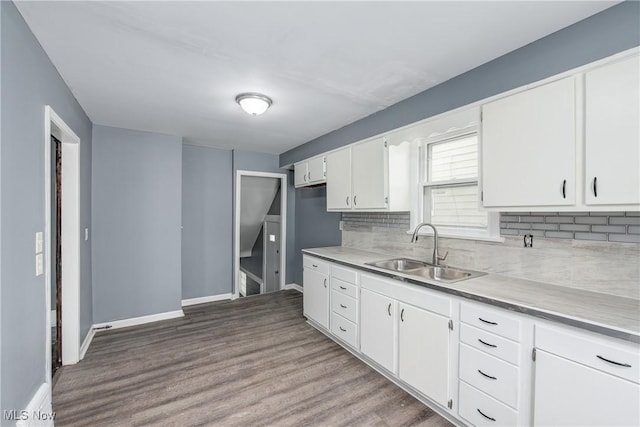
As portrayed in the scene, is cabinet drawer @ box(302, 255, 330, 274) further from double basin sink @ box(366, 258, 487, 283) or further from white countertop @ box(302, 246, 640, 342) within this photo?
white countertop @ box(302, 246, 640, 342)

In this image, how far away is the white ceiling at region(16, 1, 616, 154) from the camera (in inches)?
59.5

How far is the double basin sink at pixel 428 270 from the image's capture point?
229cm

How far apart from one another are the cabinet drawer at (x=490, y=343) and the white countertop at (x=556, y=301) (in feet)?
0.66

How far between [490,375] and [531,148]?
1379mm

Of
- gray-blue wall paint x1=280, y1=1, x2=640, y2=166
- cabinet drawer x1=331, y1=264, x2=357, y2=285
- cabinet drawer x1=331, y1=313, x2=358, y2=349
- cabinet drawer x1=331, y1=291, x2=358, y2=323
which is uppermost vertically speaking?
gray-blue wall paint x1=280, y1=1, x2=640, y2=166

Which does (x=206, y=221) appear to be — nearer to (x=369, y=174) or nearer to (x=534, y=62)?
(x=369, y=174)

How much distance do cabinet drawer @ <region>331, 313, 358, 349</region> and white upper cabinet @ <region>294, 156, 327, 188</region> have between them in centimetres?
175

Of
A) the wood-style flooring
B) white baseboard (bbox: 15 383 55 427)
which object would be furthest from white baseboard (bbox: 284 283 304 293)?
white baseboard (bbox: 15 383 55 427)

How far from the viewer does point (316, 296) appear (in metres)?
3.41

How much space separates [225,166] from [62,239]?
7.97ft

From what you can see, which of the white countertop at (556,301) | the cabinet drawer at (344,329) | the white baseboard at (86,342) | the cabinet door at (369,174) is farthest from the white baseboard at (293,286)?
the white countertop at (556,301)

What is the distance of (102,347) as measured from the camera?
3.00 metres

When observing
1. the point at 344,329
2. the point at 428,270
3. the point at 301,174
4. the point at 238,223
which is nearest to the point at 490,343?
the point at 428,270

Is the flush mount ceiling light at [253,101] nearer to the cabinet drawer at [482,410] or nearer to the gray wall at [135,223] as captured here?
the gray wall at [135,223]
